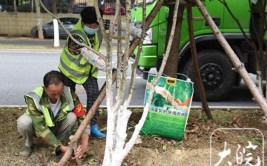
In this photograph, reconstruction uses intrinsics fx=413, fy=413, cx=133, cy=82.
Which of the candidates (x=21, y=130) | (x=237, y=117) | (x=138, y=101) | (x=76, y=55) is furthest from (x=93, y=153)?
(x=138, y=101)

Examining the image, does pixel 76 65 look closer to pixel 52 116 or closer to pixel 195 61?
pixel 52 116

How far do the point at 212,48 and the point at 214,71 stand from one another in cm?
39

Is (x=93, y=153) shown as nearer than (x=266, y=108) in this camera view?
No

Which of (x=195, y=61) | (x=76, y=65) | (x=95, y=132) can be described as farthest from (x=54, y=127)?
(x=195, y=61)

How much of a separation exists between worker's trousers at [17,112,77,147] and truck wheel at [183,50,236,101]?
3.27 m

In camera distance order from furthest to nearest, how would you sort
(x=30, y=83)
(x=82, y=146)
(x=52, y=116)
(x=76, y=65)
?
(x=30, y=83) → (x=76, y=65) → (x=52, y=116) → (x=82, y=146)

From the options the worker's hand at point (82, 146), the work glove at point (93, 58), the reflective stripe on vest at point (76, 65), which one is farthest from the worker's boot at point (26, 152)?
the work glove at point (93, 58)

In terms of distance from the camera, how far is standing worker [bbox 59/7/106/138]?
412cm

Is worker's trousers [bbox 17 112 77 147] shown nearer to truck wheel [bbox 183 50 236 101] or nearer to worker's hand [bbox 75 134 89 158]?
worker's hand [bbox 75 134 89 158]

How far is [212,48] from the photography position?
6.82m

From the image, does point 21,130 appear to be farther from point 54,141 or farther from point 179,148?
point 179,148

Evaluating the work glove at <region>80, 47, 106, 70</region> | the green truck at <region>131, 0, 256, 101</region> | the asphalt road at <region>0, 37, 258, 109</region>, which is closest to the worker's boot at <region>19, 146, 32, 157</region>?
the work glove at <region>80, 47, 106, 70</region>

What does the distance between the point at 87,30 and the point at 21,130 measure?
3.89 ft

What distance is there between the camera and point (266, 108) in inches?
124
